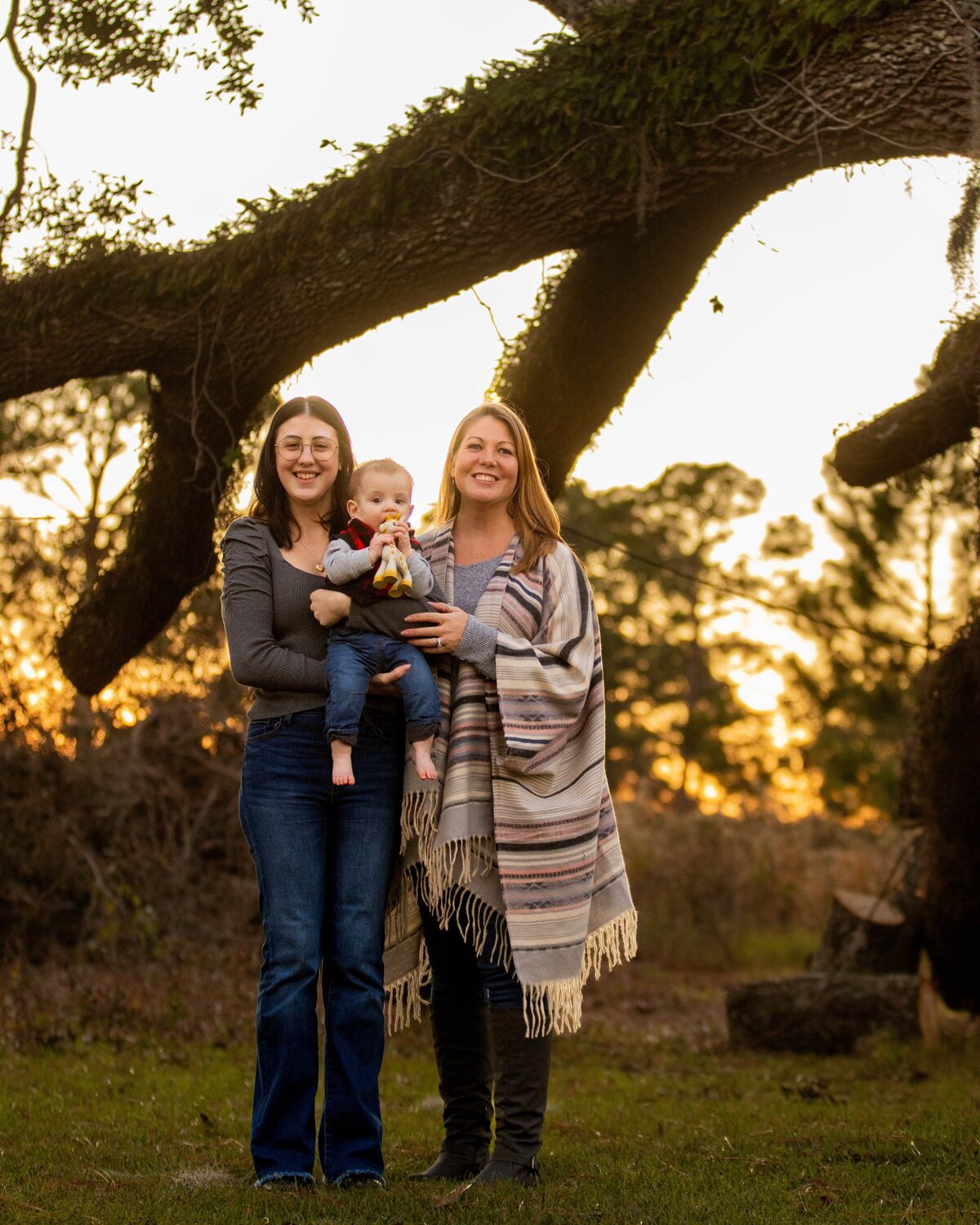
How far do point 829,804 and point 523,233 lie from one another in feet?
68.9

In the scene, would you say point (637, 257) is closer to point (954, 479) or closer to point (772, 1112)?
point (954, 479)

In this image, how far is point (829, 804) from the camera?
2506 cm

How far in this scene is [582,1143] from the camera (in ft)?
16.3

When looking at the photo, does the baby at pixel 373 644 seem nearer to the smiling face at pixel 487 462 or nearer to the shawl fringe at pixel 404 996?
the smiling face at pixel 487 462

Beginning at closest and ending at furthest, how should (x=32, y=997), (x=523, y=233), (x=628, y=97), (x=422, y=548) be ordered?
(x=422, y=548), (x=628, y=97), (x=523, y=233), (x=32, y=997)

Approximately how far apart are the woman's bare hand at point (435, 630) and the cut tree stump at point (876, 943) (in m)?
6.50

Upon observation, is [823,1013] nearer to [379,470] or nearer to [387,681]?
[387,681]

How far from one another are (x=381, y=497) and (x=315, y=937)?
Answer: 1.24m

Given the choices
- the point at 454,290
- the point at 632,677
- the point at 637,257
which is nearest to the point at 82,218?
the point at 454,290

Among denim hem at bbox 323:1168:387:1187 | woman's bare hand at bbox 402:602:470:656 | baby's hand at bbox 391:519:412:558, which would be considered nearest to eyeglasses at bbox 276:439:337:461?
baby's hand at bbox 391:519:412:558

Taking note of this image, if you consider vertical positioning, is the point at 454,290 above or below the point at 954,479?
above

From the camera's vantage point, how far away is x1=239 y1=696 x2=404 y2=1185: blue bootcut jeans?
12.1 feet

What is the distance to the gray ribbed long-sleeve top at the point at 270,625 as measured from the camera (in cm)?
381

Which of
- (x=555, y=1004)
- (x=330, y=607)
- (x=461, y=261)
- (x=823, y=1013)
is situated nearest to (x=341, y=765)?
(x=330, y=607)
